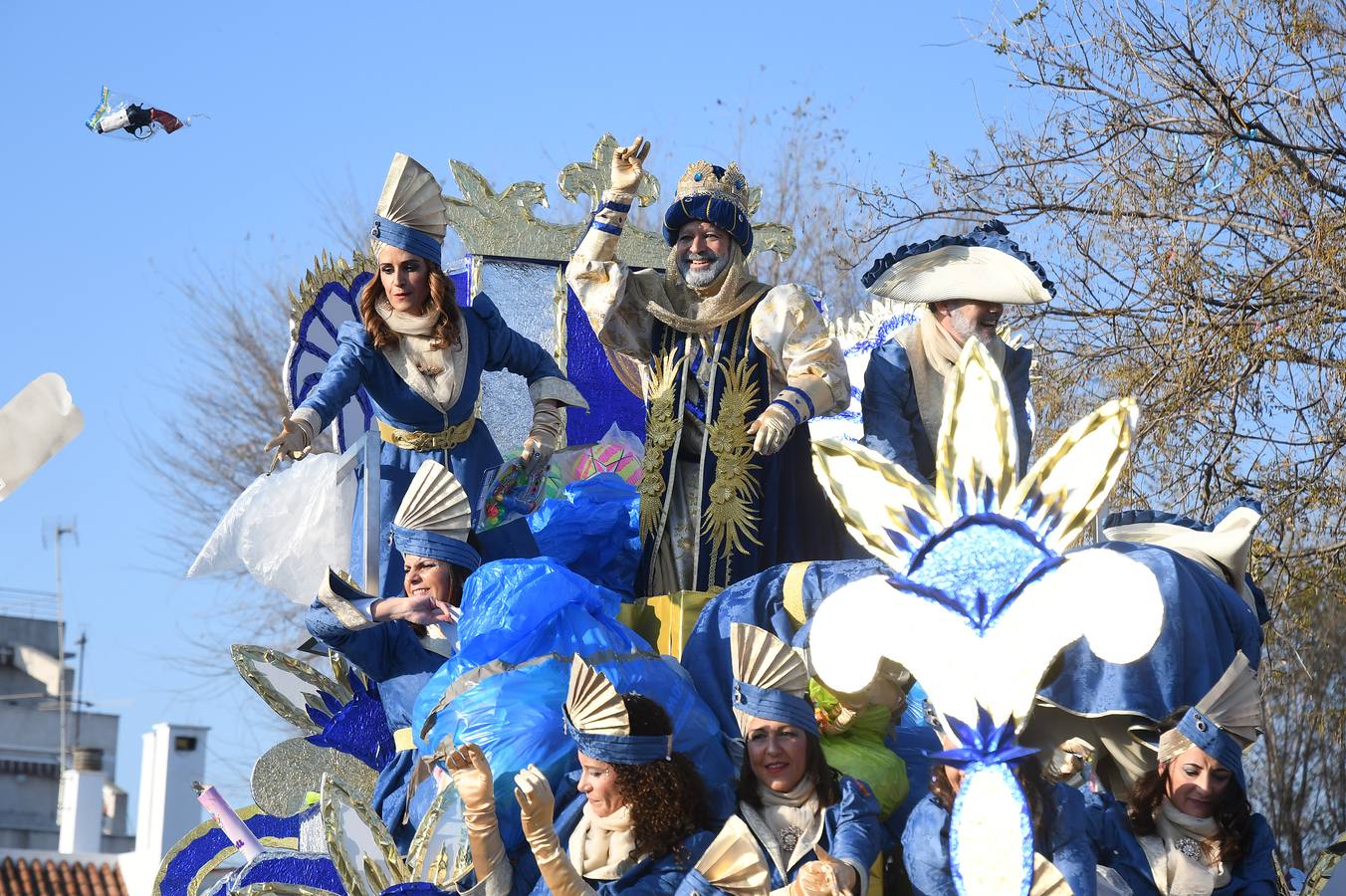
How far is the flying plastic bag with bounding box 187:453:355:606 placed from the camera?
738 centimetres

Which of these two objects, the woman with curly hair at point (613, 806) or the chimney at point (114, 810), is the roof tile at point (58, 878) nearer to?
the chimney at point (114, 810)

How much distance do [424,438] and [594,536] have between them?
2.17ft

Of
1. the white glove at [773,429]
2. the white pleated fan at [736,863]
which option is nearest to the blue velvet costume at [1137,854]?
the white pleated fan at [736,863]

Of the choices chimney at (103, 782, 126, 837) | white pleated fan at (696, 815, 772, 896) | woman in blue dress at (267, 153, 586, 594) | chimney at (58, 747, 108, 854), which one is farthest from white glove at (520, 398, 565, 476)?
chimney at (103, 782, 126, 837)

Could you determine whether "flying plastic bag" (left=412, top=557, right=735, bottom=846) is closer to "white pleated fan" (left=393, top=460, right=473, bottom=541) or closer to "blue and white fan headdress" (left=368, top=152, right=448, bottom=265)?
"white pleated fan" (left=393, top=460, right=473, bottom=541)

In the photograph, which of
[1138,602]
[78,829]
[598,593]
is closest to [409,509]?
[598,593]

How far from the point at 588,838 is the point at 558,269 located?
4322 millimetres

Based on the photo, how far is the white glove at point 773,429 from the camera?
6.06 metres

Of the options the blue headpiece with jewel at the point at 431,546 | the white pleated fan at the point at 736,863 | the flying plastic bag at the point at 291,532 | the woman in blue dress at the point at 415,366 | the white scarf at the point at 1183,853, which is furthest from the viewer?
the flying plastic bag at the point at 291,532

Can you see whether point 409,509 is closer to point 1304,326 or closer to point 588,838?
point 588,838

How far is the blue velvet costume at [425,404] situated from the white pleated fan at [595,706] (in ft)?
5.81

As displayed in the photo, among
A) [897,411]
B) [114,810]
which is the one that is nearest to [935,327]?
[897,411]

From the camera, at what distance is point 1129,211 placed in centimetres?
958

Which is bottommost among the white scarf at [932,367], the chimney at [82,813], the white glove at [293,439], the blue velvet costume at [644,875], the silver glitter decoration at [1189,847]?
the chimney at [82,813]
